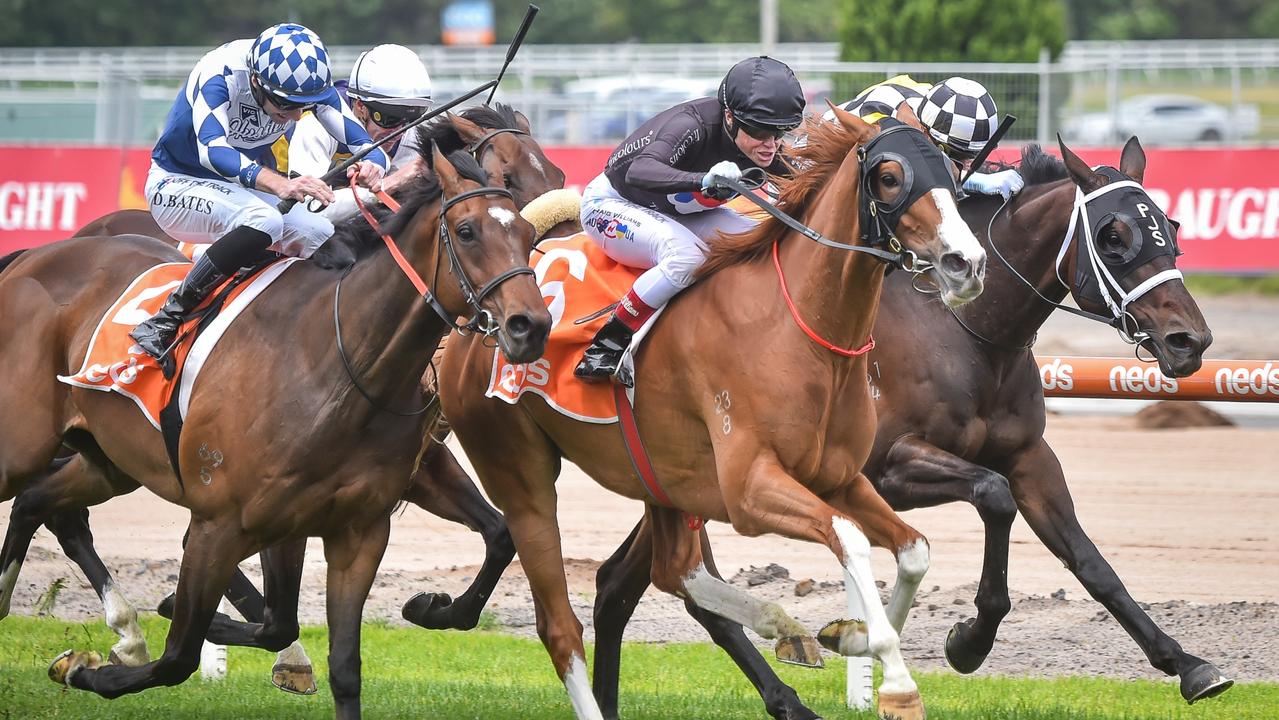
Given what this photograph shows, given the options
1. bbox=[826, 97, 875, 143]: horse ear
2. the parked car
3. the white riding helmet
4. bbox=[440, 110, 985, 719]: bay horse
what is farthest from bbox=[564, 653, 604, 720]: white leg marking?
the parked car

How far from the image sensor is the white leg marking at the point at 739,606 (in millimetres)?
5508

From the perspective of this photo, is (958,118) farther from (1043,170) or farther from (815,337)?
(815,337)

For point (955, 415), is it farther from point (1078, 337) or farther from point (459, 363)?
point (1078, 337)

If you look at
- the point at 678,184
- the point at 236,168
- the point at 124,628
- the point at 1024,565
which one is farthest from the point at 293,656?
the point at 1024,565

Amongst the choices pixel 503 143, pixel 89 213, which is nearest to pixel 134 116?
pixel 89 213

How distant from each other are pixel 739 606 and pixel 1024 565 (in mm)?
4104

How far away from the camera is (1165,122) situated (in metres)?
23.0

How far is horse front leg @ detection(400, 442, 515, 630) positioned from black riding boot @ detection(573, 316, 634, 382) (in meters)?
1.02

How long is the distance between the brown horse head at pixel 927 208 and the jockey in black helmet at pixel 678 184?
0.53m

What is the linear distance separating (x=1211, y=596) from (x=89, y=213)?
532 inches

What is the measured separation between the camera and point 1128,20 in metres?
41.8

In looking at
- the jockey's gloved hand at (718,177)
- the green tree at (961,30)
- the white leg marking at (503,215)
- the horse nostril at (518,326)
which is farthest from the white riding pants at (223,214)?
the green tree at (961,30)

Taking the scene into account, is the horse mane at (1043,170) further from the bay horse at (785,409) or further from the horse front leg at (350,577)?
the horse front leg at (350,577)

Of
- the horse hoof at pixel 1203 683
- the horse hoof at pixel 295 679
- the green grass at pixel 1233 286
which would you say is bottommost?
the green grass at pixel 1233 286
